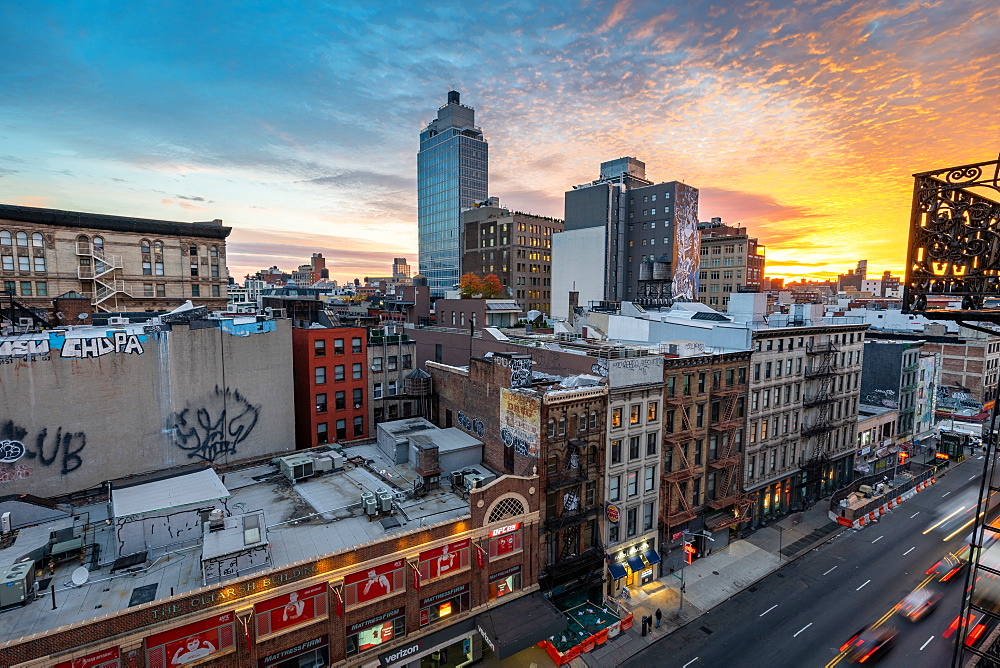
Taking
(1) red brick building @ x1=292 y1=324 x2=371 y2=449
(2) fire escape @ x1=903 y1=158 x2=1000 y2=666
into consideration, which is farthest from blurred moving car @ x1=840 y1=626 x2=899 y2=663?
(1) red brick building @ x1=292 y1=324 x2=371 y2=449

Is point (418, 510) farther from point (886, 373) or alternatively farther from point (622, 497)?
point (886, 373)

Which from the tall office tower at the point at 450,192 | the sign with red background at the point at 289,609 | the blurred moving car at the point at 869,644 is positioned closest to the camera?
the sign with red background at the point at 289,609

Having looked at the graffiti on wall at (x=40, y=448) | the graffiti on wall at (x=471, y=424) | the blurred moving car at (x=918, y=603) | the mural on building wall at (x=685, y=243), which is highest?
the mural on building wall at (x=685, y=243)

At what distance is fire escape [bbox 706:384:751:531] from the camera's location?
42.7 metres

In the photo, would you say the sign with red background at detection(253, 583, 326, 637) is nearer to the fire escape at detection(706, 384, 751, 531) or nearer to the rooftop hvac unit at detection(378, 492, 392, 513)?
the rooftop hvac unit at detection(378, 492, 392, 513)

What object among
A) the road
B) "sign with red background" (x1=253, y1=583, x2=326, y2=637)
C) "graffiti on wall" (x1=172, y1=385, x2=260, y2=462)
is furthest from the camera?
"graffiti on wall" (x1=172, y1=385, x2=260, y2=462)

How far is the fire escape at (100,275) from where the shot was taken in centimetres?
6011

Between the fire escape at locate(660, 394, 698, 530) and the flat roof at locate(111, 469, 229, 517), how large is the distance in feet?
108

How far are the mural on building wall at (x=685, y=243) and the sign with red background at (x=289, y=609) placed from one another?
9234cm

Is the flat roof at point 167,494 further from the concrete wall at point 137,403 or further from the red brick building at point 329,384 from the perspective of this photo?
the red brick building at point 329,384

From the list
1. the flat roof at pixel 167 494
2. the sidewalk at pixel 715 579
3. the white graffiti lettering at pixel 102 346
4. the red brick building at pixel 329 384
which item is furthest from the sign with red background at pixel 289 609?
the white graffiti lettering at pixel 102 346

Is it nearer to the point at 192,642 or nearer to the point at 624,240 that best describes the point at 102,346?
the point at 192,642

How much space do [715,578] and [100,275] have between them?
7822cm

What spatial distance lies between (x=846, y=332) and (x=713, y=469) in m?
26.0
